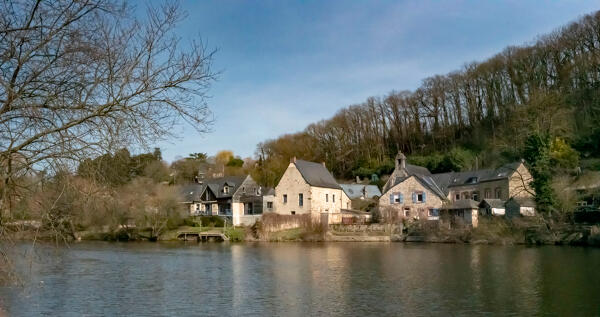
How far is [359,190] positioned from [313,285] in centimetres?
3717

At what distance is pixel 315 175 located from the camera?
4925 centimetres

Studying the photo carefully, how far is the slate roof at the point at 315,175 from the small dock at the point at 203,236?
870 centimetres

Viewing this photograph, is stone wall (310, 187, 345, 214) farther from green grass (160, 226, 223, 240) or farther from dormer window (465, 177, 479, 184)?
dormer window (465, 177, 479, 184)

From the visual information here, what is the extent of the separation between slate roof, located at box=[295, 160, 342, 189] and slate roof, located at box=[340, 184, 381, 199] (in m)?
3.40

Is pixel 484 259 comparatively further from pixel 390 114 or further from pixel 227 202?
pixel 390 114

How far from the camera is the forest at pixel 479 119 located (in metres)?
49.2

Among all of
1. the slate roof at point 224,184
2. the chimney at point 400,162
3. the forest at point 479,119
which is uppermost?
the forest at point 479,119

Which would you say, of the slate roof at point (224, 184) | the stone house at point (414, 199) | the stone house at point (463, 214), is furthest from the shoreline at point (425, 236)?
the slate roof at point (224, 184)

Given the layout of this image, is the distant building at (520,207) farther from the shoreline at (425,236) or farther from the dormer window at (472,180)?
the dormer window at (472,180)

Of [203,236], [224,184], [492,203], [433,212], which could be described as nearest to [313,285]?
[492,203]

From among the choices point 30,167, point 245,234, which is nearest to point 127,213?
point 245,234

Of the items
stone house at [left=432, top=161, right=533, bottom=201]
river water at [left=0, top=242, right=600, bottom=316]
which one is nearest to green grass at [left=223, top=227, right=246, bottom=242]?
river water at [left=0, top=242, right=600, bottom=316]

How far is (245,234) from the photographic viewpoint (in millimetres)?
44312

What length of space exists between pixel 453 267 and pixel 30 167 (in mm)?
20160
